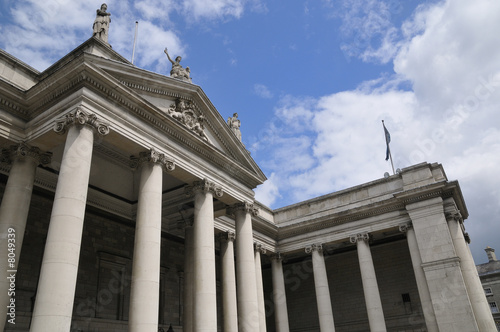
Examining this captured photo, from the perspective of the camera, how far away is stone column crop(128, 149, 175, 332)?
13.0 meters

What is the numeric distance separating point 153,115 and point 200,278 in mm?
6914

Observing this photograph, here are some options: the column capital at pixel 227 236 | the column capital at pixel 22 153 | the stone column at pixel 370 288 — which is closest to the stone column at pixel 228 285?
the column capital at pixel 227 236

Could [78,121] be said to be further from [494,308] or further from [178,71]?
[494,308]

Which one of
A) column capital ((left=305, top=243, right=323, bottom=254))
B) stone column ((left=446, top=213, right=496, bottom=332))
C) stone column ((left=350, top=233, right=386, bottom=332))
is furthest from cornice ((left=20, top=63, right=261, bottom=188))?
stone column ((left=446, top=213, right=496, bottom=332))

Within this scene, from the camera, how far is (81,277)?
2011 centimetres

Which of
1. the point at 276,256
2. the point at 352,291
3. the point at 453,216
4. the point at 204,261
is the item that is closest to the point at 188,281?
the point at 204,261

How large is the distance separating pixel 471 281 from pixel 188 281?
16573mm

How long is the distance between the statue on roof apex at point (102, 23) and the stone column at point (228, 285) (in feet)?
41.3

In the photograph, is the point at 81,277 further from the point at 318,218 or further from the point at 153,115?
the point at 318,218

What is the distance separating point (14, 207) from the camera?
45.6 ft

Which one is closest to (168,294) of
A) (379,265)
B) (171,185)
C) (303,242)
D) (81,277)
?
(81,277)

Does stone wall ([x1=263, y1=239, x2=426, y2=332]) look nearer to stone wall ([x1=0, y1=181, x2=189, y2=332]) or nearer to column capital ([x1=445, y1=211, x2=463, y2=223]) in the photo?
column capital ([x1=445, y1=211, x2=463, y2=223])

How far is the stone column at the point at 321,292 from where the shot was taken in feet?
87.5

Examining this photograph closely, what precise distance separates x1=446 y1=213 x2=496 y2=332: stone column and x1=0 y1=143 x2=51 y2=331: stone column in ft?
75.3
